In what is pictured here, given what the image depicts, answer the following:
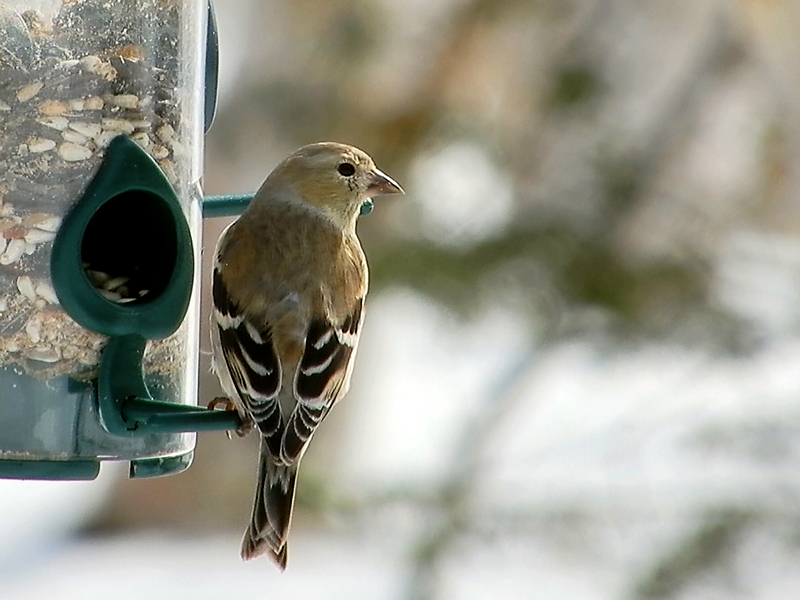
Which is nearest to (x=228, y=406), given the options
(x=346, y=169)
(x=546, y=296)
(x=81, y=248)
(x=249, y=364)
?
(x=249, y=364)

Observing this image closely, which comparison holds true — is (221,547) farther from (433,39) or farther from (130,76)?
(130,76)

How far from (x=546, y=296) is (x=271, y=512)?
2.64 metres

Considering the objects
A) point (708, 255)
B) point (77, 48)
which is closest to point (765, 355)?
point (708, 255)

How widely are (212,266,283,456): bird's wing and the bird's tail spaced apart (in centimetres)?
8

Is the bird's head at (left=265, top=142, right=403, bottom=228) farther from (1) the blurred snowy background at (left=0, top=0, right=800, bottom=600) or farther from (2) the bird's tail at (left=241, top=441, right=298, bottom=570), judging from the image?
(1) the blurred snowy background at (left=0, top=0, right=800, bottom=600)

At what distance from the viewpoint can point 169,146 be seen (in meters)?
3.02

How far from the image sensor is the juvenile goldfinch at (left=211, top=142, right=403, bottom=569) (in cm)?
306

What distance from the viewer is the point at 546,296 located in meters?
5.46

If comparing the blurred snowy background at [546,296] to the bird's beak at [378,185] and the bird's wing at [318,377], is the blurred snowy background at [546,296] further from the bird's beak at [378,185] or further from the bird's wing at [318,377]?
the bird's wing at [318,377]

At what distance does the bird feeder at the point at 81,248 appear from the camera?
273 centimetres

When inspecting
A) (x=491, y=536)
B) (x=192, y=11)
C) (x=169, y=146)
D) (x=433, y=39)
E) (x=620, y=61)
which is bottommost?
(x=491, y=536)

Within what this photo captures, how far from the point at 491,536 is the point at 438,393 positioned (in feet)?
7.41

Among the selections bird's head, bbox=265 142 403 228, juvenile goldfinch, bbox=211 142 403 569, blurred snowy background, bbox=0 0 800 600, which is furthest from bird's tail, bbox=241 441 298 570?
blurred snowy background, bbox=0 0 800 600

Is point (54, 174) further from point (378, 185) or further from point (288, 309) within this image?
point (378, 185)
